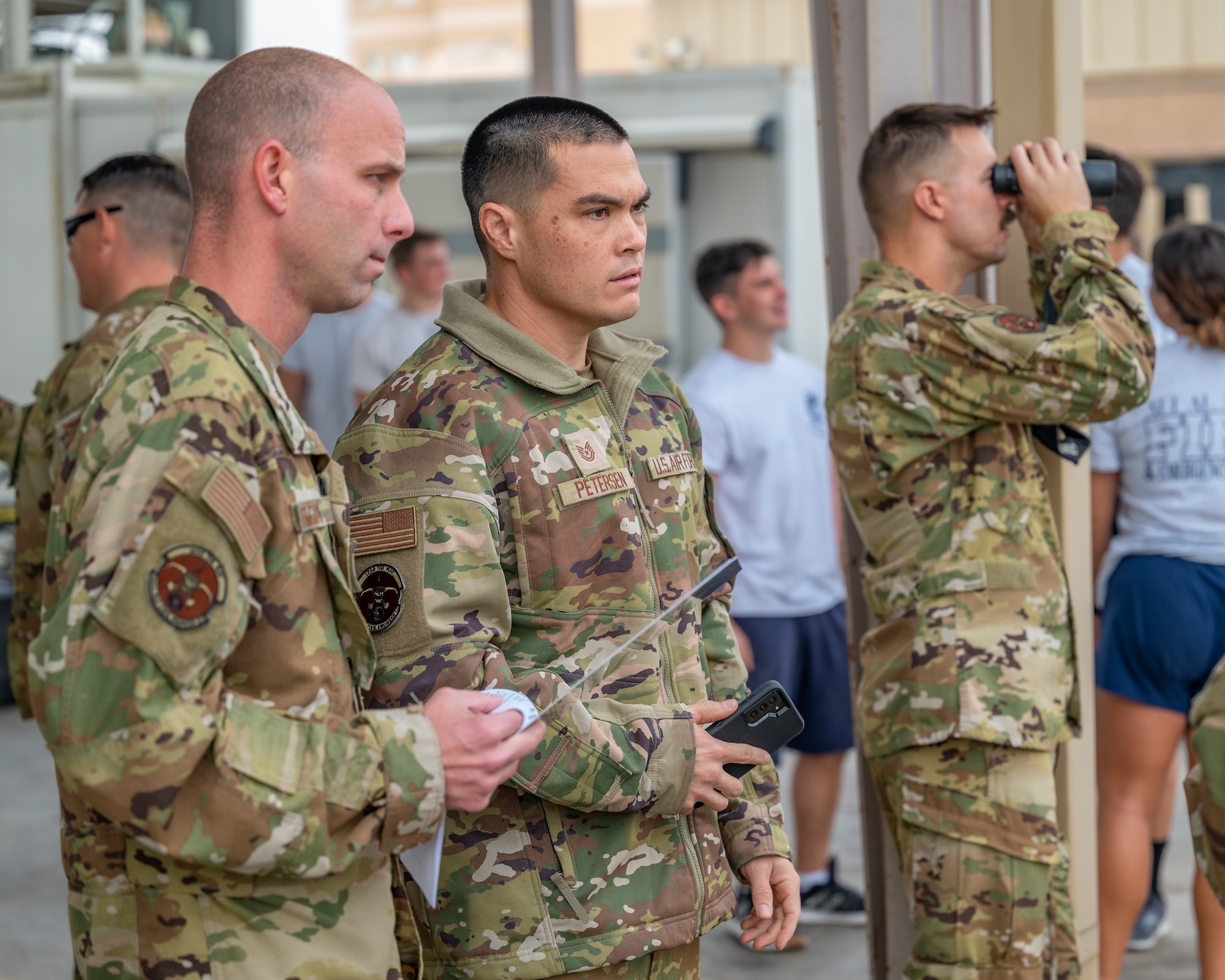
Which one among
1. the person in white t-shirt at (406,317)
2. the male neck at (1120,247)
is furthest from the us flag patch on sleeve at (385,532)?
the person in white t-shirt at (406,317)

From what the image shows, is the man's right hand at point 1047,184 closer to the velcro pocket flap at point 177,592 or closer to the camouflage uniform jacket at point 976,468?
the camouflage uniform jacket at point 976,468

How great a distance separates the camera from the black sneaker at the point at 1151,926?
148 inches

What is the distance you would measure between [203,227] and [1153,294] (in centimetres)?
272

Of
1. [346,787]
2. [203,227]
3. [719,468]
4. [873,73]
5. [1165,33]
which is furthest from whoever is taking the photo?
[1165,33]

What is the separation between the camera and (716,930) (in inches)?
156

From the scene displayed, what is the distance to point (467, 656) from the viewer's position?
166cm

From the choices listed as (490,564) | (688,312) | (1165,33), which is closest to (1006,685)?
(490,564)

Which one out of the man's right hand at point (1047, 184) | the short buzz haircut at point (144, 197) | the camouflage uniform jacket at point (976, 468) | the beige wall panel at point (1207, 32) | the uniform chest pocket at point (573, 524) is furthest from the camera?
the beige wall panel at point (1207, 32)

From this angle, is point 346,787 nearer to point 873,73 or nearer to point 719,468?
point 873,73

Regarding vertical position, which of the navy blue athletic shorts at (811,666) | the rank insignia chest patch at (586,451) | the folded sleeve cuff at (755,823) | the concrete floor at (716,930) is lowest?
the concrete floor at (716,930)

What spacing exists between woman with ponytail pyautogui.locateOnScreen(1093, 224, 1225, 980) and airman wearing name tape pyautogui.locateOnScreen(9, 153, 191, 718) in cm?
231

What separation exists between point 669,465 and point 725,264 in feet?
8.83

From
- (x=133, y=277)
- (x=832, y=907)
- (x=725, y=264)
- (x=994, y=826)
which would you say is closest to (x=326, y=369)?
(x=725, y=264)

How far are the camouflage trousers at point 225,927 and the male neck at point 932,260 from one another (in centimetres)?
167
